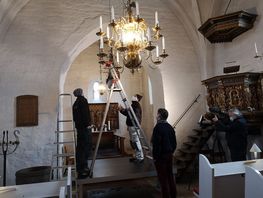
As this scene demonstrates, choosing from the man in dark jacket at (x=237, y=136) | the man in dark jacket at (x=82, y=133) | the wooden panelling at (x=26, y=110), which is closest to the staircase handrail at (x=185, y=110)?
the man in dark jacket at (x=237, y=136)

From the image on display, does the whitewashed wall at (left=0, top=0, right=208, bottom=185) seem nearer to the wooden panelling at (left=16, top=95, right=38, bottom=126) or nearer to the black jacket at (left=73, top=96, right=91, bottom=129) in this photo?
the wooden panelling at (left=16, top=95, right=38, bottom=126)

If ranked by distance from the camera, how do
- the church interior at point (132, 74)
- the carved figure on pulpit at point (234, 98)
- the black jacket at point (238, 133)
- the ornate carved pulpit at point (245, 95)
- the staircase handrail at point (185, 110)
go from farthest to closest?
the staircase handrail at point (185, 110) < the carved figure on pulpit at point (234, 98) < the ornate carved pulpit at point (245, 95) < the church interior at point (132, 74) < the black jacket at point (238, 133)

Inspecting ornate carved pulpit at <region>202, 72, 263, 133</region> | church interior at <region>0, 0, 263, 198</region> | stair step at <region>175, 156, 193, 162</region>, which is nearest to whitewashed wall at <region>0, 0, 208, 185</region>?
church interior at <region>0, 0, 263, 198</region>

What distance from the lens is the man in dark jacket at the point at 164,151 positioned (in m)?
3.55

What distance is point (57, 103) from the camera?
6.09 metres

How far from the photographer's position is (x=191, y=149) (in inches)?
240

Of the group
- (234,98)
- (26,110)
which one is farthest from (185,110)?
(26,110)

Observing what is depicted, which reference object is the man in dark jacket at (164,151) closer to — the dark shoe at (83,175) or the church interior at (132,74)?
the church interior at (132,74)

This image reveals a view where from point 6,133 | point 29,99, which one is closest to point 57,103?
point 29,99

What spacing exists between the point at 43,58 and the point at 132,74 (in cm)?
284

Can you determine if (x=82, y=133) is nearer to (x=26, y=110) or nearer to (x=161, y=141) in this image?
(x=161, y=141)

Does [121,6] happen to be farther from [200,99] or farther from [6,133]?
[6,133]

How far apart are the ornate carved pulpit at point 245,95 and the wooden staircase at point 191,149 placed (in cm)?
101

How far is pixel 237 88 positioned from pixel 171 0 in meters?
3.36
